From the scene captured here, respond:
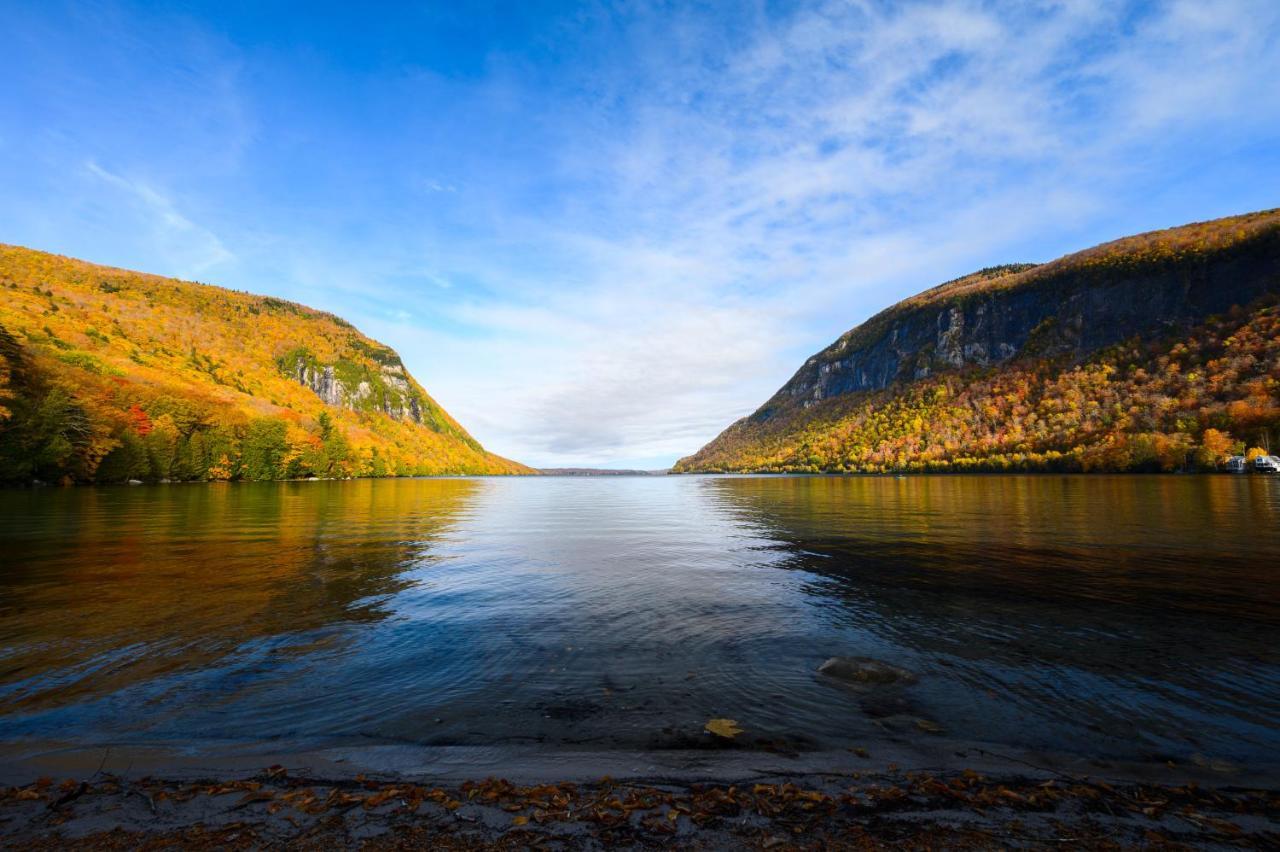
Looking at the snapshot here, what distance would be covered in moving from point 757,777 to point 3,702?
13384 millimetres

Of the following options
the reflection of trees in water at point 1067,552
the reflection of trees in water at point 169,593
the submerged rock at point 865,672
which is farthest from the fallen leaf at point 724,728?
the reflection of trees in water at point 1067,552

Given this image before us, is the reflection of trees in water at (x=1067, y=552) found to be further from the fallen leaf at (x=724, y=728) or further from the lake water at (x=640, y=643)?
the fallen leaf at (x=724, y=728)

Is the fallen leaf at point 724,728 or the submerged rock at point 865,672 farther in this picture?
the submerged rock at point 865,672

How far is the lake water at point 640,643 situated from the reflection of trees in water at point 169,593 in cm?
10

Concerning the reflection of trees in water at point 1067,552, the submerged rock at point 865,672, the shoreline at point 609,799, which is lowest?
the reflection of trees in water at point 1067,552

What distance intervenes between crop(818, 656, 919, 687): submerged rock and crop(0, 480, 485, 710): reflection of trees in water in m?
12.2

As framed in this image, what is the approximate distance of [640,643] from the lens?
533 inches

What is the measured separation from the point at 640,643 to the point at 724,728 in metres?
5.03

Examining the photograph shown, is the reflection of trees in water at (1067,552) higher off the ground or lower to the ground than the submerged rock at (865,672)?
lower

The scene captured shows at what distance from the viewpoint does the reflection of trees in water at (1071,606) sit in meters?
10.6

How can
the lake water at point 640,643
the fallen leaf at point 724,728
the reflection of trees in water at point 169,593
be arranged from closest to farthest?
the fallen leaf at point 724,728 < the lake water at point 640,643 < the reflection of trees in water at point 169,593

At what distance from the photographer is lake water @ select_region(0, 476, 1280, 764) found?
346 inches

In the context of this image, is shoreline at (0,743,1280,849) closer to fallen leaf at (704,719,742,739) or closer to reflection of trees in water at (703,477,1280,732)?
fallen leaf at (704,719,742,739)

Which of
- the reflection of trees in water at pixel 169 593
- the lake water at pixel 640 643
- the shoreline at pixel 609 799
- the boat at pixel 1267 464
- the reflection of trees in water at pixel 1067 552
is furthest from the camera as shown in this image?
the boat at pixel 1267 464
